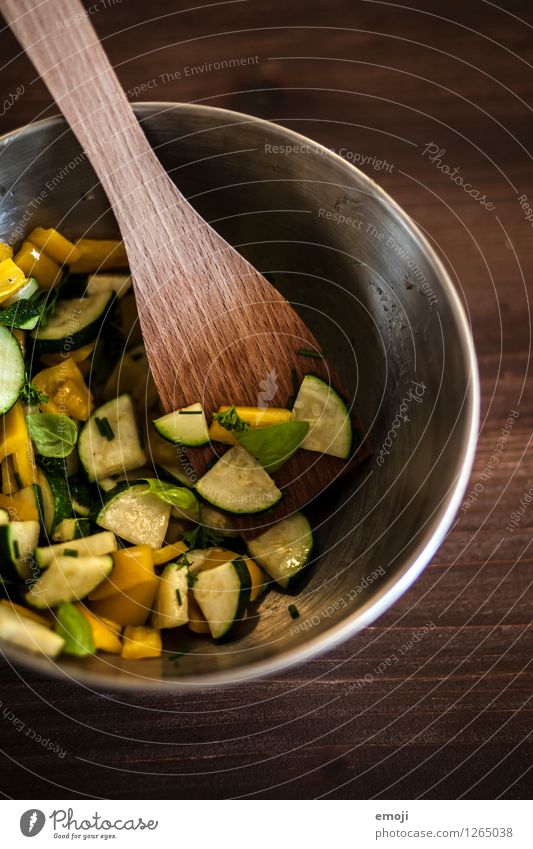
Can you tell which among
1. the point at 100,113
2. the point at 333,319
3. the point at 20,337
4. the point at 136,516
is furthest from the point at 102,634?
the point at 100,113

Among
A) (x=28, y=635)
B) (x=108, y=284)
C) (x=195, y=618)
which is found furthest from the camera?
(x=108, y=284)

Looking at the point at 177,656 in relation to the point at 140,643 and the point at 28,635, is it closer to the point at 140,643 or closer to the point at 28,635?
the point at 140,643

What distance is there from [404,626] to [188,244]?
0.52 m

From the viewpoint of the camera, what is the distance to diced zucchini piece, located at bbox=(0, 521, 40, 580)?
0.75 meters

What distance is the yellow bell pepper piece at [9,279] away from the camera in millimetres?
817

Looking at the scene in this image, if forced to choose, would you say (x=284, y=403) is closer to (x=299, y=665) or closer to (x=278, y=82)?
(x=299, y=665)

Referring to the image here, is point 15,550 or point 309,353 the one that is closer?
point 15,550

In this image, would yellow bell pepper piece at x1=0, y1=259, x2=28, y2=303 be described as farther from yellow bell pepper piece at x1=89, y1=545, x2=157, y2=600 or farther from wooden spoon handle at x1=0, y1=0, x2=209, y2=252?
yellow bell pepper piece at x1=89, y1=545, x2=157, y2=600

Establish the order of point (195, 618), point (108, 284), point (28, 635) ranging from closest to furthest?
1. point (28, 635)
2. point (195, 618)
3. point (108, 284)

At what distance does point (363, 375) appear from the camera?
2.92 feet

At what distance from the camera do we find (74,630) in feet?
2.33

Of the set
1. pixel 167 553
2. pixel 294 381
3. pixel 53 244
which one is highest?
pixel 53 244

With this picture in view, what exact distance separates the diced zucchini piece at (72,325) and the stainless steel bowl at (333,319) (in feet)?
0.29

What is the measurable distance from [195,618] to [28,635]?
0.59 feet
